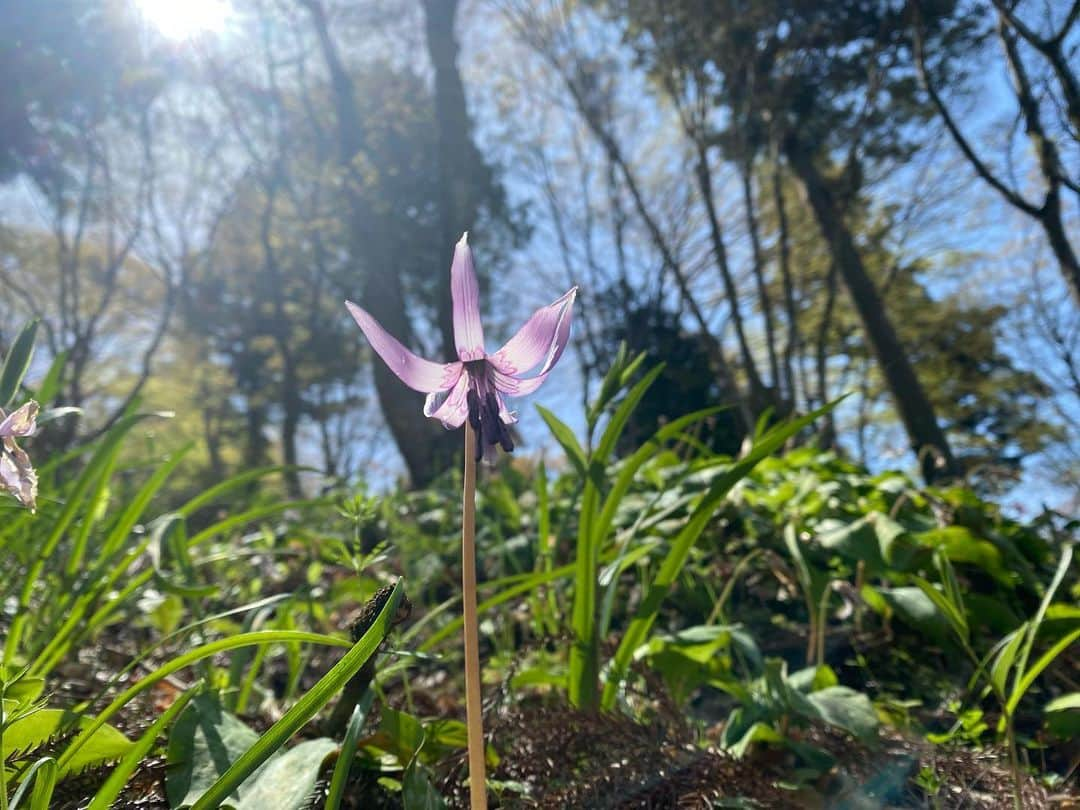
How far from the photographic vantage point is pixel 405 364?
0.60m

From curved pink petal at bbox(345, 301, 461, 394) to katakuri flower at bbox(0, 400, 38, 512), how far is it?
39cm

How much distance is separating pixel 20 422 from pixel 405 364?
431 millimetres

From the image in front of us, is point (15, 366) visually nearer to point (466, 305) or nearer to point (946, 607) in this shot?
point (466, 305)

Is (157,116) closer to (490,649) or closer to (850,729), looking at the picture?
(490,649)

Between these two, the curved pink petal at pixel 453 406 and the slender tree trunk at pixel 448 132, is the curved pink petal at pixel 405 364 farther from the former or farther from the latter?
the slender tree trunk at pixel 448 132

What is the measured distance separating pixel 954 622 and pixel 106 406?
69.4ft

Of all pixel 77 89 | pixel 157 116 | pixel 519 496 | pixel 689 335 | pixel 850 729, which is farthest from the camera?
pixel 157 116

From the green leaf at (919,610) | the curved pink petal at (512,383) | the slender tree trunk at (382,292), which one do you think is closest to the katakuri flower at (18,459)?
the curved pink petal at (512,383)

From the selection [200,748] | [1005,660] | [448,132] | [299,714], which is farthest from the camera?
[448,132]

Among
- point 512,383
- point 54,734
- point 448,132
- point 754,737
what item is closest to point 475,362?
point 512,383

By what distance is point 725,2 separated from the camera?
6309mm

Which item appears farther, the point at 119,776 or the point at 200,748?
the point at 200,748

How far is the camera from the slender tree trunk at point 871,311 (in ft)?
23.9

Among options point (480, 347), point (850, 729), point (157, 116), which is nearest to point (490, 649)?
point (850, 729)
